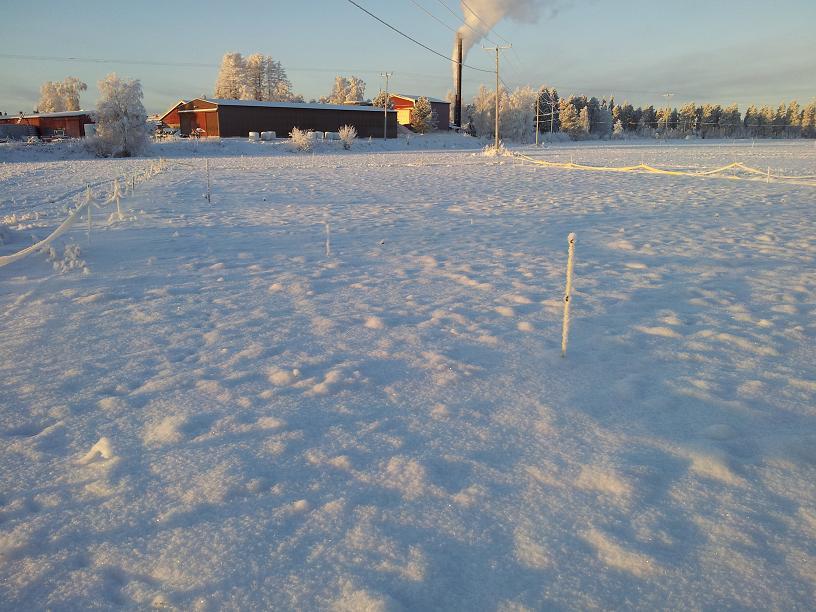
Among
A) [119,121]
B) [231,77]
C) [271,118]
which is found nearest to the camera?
[119,121]

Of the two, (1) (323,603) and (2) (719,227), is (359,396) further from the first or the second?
(2) (719,227)

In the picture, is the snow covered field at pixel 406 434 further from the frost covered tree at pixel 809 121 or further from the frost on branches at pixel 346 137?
the frost covered tree at pixel 809 121

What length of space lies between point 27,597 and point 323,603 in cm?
127

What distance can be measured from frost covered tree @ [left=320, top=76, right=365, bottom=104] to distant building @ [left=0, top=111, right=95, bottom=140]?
71067 mm

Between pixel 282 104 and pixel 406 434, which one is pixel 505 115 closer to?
pixel 282 104

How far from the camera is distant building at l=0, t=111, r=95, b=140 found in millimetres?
68812

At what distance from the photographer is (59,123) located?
71688mm

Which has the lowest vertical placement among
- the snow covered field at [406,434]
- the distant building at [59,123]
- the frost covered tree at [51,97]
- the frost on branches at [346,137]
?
the snow covered field at [406,434]

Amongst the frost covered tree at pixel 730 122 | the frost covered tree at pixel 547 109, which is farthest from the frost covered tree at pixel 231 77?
the frost covered tree at pixel 730 122

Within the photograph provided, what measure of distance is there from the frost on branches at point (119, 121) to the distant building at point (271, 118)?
55.1 feet

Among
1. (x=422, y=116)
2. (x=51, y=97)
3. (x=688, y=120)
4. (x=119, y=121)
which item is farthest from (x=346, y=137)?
(x=688, y=120)

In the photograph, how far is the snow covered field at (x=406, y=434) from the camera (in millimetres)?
2434

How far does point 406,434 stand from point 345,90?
144901 millimetres

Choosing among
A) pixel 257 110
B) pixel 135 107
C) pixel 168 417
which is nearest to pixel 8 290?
pixel 168 417
